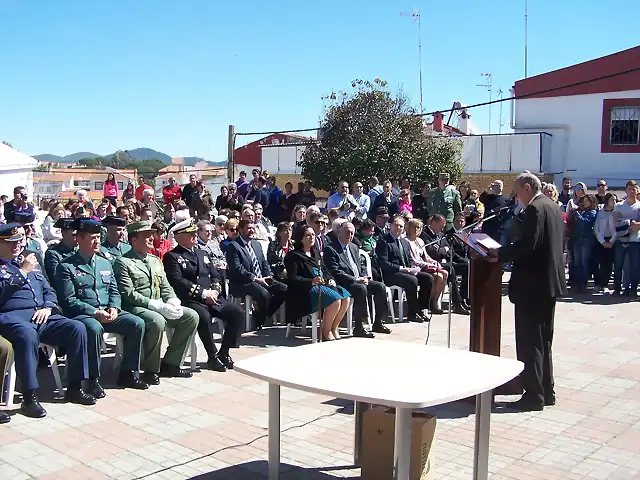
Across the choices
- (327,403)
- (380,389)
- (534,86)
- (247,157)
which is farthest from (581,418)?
(247,157)

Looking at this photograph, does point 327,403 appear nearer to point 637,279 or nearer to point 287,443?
point 287,443

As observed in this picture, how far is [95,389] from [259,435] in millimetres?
1653

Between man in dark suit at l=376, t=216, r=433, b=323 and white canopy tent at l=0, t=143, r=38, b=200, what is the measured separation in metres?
12.3

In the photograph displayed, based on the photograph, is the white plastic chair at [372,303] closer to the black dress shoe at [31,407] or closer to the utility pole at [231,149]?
the black dress shoe at [31,407]

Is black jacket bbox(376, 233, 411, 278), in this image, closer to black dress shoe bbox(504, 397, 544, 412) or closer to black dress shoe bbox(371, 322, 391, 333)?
black dress shoe bbox(371, 322, 391, 333)

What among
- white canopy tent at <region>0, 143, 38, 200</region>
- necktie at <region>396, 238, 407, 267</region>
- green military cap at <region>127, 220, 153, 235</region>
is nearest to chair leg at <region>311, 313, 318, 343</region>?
necktie at <region>396, 238, 407, 267</region>

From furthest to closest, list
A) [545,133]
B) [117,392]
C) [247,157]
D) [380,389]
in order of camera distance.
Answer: [247,157], [545,133], [117,392], [380,389]

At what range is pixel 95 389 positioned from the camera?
618 centimetres

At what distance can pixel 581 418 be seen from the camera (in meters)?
5.91

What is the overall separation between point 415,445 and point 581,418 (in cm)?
227

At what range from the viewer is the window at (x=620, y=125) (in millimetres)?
24062

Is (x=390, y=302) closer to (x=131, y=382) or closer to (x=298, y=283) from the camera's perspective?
(x=298, y=283)

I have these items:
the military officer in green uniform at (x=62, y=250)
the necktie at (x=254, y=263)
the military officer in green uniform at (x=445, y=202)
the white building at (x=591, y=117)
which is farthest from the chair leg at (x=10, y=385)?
the white building at (x=591, y=117)

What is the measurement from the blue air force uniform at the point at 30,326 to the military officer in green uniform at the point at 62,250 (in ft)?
2.08
